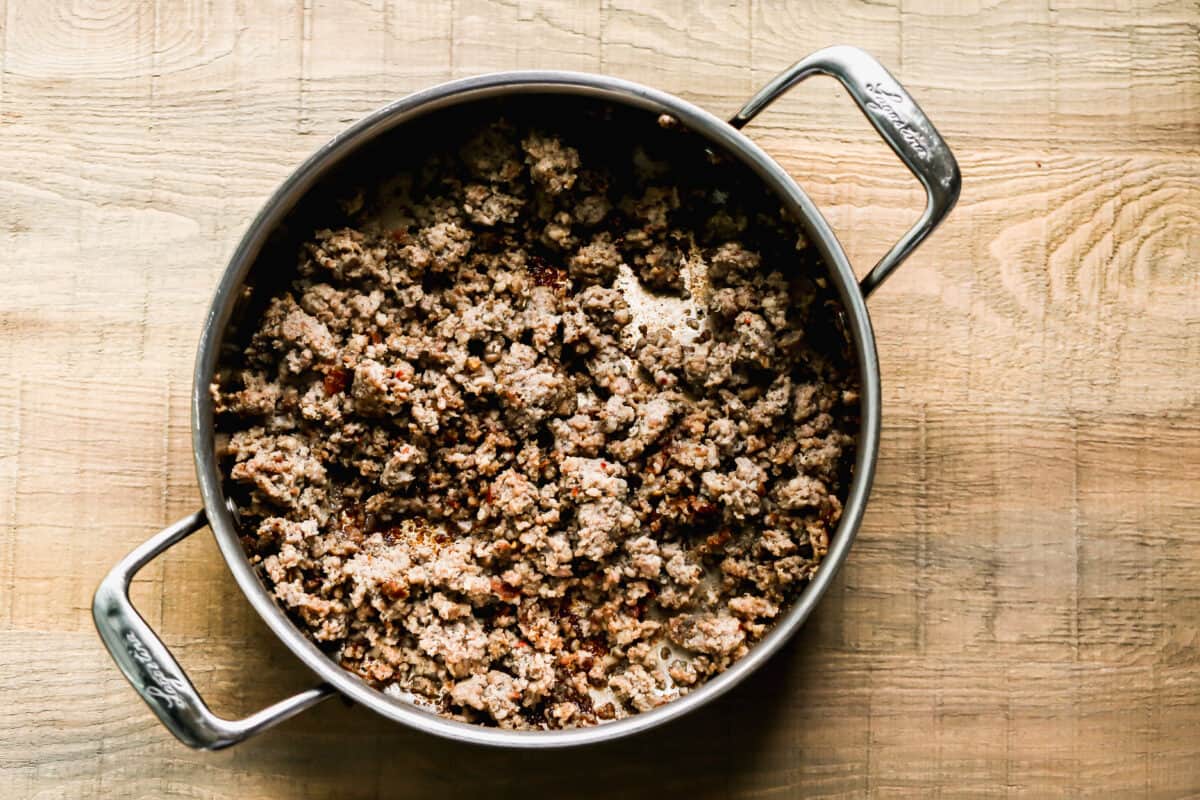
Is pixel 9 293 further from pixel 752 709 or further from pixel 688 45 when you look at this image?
pixel 752 709

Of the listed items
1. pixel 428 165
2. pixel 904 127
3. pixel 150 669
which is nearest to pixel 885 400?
pixel 904 127

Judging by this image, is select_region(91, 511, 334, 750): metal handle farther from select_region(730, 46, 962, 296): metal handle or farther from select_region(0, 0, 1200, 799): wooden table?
select_region(730, 46, 962, 296): metal handle

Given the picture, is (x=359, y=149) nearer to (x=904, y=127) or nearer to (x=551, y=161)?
(x=551, y=161)

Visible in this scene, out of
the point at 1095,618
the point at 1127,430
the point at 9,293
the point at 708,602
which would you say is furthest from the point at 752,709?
the point at 9,293

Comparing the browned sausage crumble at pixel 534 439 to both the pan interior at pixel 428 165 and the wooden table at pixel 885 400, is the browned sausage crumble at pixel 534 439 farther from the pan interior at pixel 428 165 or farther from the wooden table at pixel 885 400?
the wooden table at pixel 885 400

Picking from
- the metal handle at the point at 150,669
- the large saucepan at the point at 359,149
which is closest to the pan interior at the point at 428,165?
the large saucepan at the point at 359,149

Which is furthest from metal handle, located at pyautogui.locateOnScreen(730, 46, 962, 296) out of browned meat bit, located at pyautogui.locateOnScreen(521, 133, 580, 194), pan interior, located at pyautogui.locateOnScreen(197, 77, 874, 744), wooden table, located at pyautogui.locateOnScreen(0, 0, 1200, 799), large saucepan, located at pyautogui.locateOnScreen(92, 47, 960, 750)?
browned meat bit, located at pyautogui.locateOnScreen(521, 133, 580, 194)
